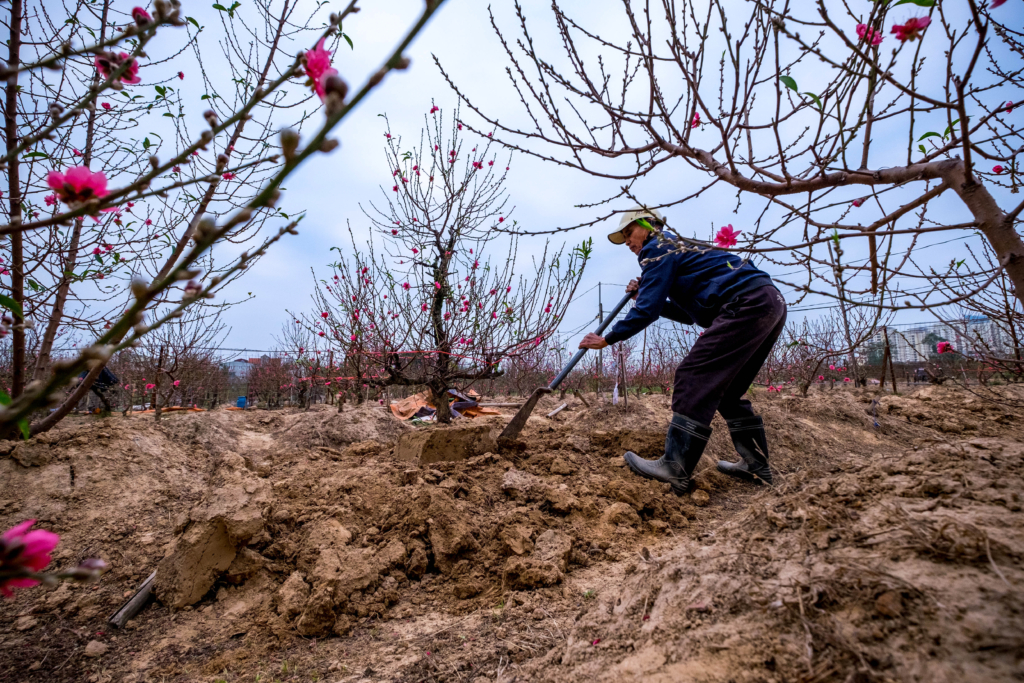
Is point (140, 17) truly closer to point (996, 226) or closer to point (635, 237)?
point (996, 226)

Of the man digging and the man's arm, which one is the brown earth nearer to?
the man digging

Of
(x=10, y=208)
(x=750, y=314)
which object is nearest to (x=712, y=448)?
(x=750, y=314)

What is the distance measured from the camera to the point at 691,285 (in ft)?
9.78

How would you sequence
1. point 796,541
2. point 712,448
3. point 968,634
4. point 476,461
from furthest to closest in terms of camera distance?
point 712,448, point 476,461, point 796,541, point 968,634

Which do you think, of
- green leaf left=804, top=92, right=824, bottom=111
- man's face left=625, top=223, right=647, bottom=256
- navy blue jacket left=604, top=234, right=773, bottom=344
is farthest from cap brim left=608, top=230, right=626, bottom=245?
green leaf left=804, top=92, right=824, bottom=111

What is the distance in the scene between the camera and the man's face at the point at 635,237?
3.26 m

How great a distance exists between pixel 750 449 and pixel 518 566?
1782 millimetres

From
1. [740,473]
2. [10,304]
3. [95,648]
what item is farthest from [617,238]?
[95,648]

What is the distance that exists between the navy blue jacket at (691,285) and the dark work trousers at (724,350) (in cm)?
10

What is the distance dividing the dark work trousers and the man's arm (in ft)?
1.06

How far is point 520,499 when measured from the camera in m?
2.63

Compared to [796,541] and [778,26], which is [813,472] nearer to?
[796,541]

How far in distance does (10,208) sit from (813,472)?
3372 mm

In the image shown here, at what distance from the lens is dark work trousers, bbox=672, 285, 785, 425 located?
2.70 m
